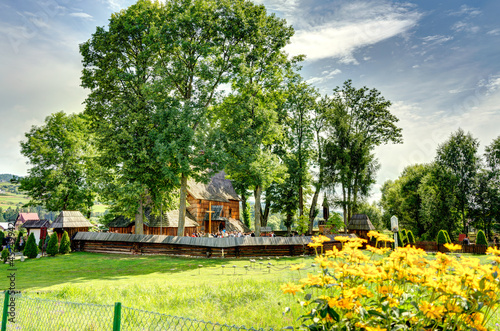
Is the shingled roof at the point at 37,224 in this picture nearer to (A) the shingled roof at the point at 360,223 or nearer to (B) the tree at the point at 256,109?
(B) the tree at the point at 256,109

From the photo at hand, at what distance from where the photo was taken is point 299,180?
3606 centimetres

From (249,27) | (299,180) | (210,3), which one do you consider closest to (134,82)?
(210,3)

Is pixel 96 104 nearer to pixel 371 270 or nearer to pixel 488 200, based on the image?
pixel 371 270

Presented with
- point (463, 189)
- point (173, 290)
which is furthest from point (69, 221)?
point (463, 189)

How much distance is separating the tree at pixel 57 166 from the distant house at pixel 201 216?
214 inches

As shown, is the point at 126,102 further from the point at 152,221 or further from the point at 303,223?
the point at 303,223

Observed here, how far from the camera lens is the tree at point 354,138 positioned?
1351 inches

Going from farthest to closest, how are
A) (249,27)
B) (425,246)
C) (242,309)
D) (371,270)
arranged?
(425,246)
(249,27)
(242,309)
(371,270)

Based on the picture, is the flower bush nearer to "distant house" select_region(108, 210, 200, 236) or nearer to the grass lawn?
the grass lawn

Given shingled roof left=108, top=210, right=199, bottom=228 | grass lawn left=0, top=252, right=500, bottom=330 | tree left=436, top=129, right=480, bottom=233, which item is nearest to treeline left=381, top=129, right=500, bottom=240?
tree left=436, top=129, right=480, bottom=233

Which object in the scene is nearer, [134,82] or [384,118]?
[134,82]

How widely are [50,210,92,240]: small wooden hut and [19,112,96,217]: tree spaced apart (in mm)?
5815

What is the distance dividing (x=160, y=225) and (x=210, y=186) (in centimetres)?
1253

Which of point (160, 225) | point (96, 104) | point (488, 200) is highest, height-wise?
point (96, 104)
